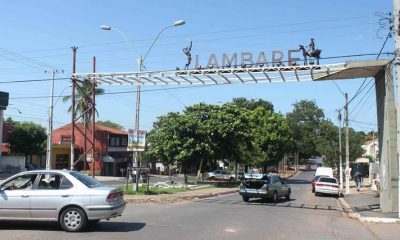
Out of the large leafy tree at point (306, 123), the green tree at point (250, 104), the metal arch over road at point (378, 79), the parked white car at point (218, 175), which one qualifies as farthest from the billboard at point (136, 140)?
the large leafy tree at point (306, 123)

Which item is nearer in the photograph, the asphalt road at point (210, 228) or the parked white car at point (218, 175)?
the asphalt road at point (210, 228)

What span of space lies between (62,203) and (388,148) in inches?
557

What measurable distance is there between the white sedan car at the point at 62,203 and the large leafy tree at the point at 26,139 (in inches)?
1972

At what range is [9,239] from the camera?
1138cm

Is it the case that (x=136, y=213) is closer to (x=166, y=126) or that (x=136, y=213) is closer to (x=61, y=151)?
(x=166, y=126)

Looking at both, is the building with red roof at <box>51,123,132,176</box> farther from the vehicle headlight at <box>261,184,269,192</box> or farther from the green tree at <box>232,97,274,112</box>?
the vehicle headlight at <box>261,184,269,192</box>

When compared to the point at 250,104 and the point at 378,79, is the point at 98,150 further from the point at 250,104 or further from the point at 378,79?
the point at 378,79

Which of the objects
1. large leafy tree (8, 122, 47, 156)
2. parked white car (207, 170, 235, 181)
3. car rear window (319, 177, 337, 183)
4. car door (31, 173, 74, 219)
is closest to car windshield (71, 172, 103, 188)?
car door (31, 173, 74, 219)

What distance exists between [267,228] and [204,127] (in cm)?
2767

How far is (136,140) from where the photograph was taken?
27.8 m

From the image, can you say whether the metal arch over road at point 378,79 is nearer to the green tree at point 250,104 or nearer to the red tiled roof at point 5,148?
the red tiled roof at point 5,148

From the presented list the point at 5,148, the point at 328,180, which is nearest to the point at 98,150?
the point at 5,148

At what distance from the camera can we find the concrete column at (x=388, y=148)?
68.7 feet

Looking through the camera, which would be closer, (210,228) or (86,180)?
(86,180)
